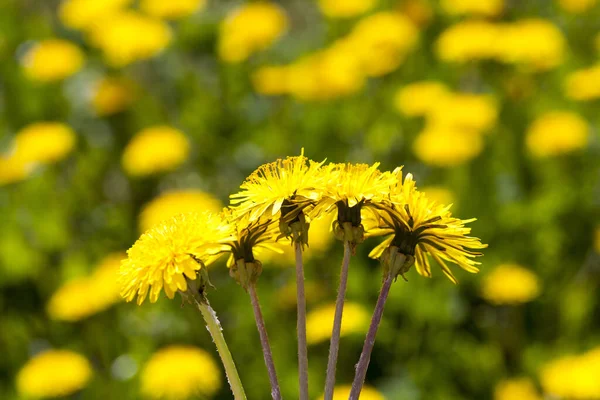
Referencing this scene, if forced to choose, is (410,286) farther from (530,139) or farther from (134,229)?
(134,229)

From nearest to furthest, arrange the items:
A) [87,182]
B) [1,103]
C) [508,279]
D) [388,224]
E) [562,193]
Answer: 1. [388,224]
2. [508,279]
3. [562,193]
4. [87,182]
5. [1,103]

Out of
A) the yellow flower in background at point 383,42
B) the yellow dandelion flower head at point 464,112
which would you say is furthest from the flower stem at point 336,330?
the yellow flower in background at point 383,42

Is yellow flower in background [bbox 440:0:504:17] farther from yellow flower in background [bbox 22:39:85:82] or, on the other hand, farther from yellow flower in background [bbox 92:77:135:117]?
yellow flower in background [bbox 22:39:85:82]

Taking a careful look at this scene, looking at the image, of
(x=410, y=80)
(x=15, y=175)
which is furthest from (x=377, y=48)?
(x=15, y=175)

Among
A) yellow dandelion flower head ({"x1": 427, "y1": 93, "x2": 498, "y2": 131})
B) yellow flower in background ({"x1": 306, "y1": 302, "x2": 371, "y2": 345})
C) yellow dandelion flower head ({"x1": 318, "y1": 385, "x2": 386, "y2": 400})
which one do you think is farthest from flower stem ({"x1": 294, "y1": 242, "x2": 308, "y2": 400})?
yellow dandelion flower head ({"x1": 427, "y1": 93, "x2": 498, "y2": 131})

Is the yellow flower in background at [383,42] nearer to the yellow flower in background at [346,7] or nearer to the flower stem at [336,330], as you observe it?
the yellow flower in background at [346,7]
